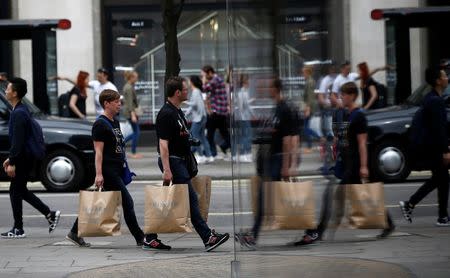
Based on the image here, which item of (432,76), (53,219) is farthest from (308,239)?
(53,219)

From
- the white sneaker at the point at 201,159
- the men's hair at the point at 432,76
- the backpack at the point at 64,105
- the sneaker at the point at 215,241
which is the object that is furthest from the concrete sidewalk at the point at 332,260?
the backpack at the point at 64,105

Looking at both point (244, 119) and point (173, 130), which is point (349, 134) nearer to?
point (244, 119)

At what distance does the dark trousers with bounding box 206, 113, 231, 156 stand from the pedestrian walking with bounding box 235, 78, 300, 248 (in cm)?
1504

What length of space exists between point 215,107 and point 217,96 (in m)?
0.21

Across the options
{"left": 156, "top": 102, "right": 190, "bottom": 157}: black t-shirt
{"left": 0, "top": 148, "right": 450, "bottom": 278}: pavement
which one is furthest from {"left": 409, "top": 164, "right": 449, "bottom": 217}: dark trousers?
{"left": 156, "top": 102, "right": 190, "bottom": 157}: black t-shirt

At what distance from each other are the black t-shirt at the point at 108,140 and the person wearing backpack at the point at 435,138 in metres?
3.01

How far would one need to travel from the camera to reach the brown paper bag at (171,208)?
9867mm

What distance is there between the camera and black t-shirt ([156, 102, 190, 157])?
400 inches

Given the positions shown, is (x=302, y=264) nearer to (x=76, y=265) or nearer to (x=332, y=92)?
(x=332, y=92)

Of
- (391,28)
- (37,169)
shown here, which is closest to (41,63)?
(37,169)

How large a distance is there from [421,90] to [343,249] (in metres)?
11.7

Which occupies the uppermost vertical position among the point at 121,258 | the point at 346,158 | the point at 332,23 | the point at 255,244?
the point at 332,23

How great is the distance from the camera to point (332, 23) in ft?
14.7

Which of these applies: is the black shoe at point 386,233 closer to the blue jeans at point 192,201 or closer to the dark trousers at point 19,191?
the blue jeans at point 192,201
